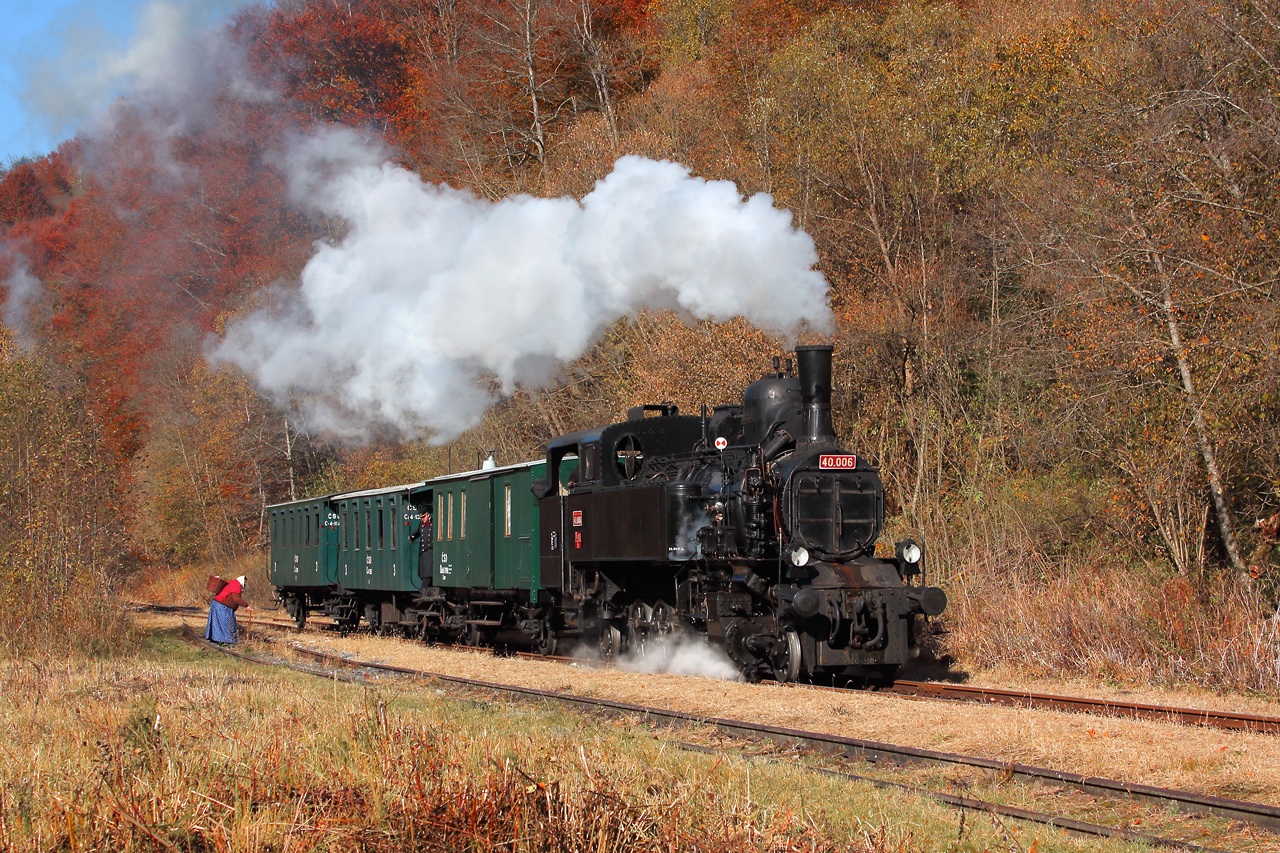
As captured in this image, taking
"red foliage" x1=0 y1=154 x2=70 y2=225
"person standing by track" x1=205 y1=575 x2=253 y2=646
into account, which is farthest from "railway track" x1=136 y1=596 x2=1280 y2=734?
"red foliage" x1=0 y1=154 x2=70 y2=225

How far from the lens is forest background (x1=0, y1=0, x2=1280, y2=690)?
13.2 m

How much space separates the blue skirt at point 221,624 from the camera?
18.1m

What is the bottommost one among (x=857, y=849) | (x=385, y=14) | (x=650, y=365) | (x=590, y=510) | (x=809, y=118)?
(x=857, y=849)

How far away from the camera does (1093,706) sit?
10.4m

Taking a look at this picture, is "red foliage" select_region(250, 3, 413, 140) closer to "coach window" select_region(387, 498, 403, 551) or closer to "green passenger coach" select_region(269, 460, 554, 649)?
"green passenger coach" select_region(269, 460, 554, 649)

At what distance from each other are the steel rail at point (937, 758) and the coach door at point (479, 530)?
6.16 metres

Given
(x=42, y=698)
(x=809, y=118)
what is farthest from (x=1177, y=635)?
(x=809, y=118)

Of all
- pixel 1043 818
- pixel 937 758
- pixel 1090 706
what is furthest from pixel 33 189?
pixel 1043 818

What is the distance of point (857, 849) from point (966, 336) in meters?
17.6

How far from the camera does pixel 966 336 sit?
21219 mm

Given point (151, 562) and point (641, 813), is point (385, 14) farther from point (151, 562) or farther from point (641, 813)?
point (641, 813)

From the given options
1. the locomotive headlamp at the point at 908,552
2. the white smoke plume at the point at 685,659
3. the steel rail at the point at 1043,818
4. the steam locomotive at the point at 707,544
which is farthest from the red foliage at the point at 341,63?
the steel rail at the point at 1043,818

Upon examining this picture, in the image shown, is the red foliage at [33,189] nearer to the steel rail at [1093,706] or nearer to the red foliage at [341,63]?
the red foliage at [341,63]

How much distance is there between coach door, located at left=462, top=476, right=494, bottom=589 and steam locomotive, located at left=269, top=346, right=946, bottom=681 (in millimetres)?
34
